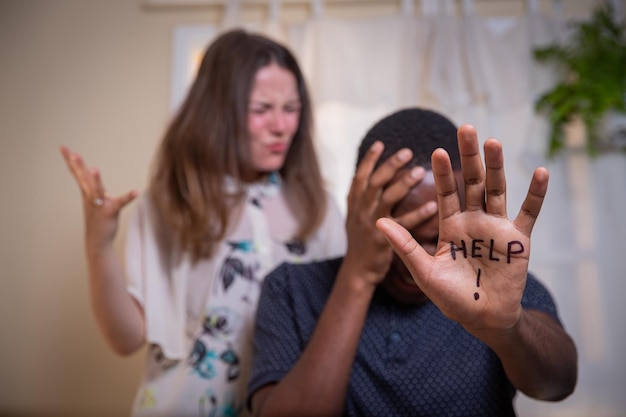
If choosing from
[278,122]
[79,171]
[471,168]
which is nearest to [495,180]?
[471,168]

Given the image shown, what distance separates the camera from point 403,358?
658 millimetres

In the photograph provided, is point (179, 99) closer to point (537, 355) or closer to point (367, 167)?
point (367, 167)

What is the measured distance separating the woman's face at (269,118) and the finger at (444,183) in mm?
568

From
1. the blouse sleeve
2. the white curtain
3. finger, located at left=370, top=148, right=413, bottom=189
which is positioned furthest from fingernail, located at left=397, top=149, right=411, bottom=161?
the white curtain

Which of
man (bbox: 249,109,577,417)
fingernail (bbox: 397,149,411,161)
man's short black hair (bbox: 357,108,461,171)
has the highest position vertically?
man's short black hair (bbox: 357,108,461,171)

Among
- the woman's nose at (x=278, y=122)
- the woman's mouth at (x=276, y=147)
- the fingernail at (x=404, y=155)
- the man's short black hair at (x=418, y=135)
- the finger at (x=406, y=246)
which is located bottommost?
the woman's mouth at (x=276, y=147)

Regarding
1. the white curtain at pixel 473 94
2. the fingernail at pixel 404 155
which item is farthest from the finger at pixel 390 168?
the white curtain at pixel 473 94

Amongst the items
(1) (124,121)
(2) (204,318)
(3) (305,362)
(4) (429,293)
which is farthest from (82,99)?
(4) (429,293)

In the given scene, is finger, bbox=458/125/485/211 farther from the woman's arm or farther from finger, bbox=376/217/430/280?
the woman's arm

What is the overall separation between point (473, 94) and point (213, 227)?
0.90m

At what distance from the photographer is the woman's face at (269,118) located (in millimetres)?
998

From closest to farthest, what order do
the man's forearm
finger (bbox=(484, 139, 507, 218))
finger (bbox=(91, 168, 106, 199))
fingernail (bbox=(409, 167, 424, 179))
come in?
finger (bbox=(484, 139, 507, 218)), the man's forearm, fingernail (bbox=(409, 167, 424, 179)), finger (bbox=(91, 168, 106, 199))

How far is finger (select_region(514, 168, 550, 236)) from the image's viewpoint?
412 millimetres

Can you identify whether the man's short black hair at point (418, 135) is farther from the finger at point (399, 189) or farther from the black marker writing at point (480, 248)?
the black marker writing at point (480, 248)
